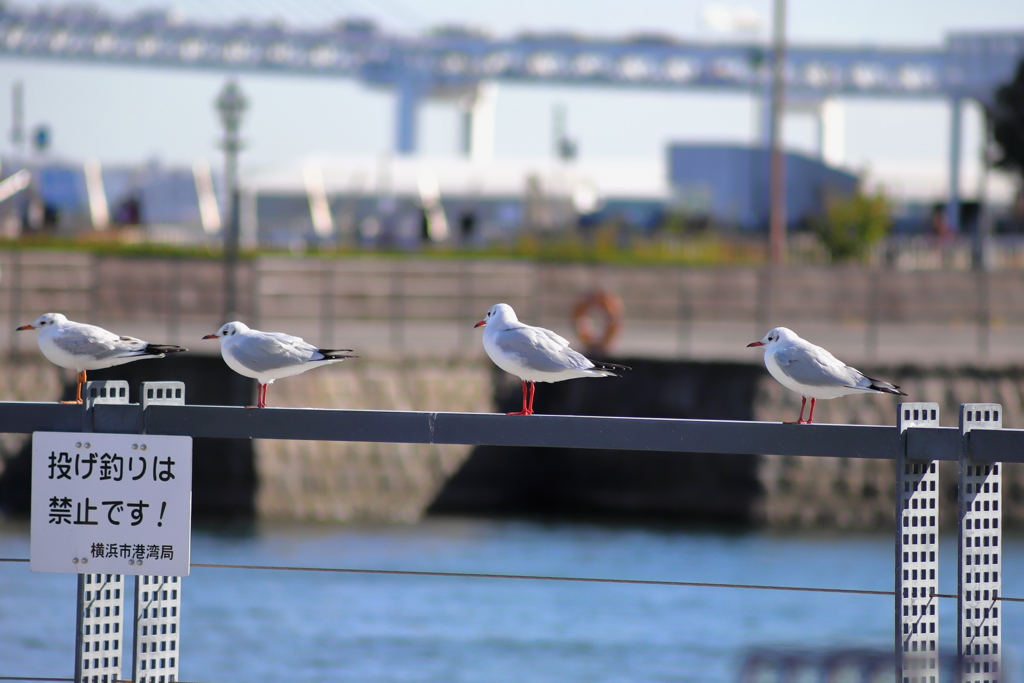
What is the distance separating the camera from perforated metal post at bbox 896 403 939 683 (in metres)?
3.40

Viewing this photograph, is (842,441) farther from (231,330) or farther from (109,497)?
(231,330)

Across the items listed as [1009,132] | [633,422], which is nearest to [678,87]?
[1009,132]

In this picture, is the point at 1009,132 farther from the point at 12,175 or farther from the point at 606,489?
the point at 12,175

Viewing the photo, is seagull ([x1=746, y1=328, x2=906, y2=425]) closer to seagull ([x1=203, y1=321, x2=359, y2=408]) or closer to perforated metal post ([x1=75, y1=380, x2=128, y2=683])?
seagull ([x1=203, y1=321, x2=359, y2=408])

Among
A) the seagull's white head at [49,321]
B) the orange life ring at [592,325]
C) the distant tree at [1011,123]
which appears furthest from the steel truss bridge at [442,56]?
the seagull's white head at [49,321]

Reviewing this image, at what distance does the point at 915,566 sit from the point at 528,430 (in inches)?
41.7

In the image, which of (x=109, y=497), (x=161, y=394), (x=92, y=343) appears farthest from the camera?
(x=92, y=343)

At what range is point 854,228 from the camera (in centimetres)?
2984

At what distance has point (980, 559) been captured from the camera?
3406 millimetres

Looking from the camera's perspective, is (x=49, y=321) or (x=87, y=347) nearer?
(x=87, y=347)

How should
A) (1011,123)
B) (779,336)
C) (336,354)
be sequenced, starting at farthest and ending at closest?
(1011,123) < (779,336) < (336,354)

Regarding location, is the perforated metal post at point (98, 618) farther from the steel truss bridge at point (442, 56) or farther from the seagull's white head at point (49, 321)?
the steel truss bridge at point (442, 56)

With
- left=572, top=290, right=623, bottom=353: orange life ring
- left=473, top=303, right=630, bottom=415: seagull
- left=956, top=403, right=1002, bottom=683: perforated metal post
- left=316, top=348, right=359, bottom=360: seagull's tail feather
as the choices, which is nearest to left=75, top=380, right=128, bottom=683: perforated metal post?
left=316, top=348, right=359, bottom=360: seagull's tail feather

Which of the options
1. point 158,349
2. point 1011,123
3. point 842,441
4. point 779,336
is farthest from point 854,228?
point 842,441
